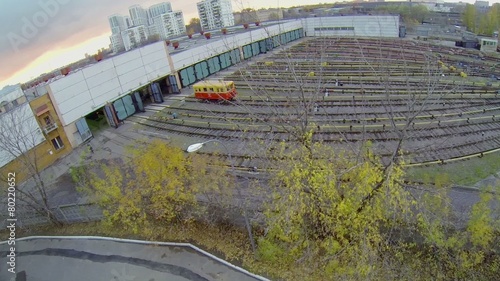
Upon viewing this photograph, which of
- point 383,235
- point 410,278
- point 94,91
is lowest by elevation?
point 410,278

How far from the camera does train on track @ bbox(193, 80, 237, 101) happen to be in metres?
28.1

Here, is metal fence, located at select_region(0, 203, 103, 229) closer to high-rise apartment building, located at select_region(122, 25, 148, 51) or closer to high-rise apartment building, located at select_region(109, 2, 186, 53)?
high-rise apartment building, located at select_region(122, 25, 148, 51)

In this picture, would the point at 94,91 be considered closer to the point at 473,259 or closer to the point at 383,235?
the point at 383,235

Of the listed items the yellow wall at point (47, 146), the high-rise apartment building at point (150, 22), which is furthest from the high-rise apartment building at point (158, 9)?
the yellow wall at point (47, 146)

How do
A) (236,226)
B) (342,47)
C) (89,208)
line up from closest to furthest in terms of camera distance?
(236,226)
(89,208)
(342,47)

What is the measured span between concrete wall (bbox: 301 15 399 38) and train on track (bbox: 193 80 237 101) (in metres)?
28.3

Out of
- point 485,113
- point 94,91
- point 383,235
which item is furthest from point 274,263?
point 94,91

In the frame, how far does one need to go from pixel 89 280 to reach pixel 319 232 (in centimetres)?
921

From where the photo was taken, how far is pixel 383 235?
38.0 ft

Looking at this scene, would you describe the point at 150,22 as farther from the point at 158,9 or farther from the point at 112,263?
the point at 112,263

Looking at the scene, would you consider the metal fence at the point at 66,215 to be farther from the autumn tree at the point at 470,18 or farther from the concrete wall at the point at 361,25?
the autumn tree at the point at 470,18

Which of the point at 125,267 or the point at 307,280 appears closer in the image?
the point at 307,280

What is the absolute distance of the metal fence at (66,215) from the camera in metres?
15.7

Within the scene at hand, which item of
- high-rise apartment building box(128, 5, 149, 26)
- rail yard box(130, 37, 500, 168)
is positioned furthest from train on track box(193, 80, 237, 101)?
high-rise apartment building box(128, 5, 149, 26)
